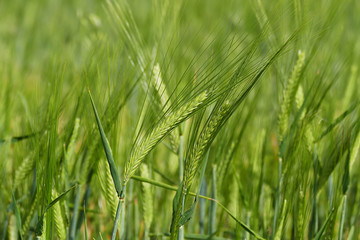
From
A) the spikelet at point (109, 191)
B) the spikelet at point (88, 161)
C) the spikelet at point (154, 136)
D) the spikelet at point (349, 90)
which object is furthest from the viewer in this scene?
the spikelet at point (349, 90)

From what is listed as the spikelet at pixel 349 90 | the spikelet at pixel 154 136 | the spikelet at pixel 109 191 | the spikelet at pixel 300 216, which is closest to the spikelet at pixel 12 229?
the spikelet at pixel 109 191

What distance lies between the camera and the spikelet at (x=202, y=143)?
705mm

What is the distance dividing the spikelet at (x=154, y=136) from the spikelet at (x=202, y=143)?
0.11 feet

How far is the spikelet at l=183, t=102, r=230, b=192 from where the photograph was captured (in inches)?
27.7

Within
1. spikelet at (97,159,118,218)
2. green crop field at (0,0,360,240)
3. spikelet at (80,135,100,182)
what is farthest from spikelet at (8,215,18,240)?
spikelet at (97,159,118,218)

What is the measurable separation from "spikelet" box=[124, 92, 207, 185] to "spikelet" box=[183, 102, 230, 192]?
0.03 m

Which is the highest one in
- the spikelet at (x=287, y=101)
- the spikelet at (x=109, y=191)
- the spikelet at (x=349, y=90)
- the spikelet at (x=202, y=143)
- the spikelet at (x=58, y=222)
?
the spikelet at (x=349, y=90)

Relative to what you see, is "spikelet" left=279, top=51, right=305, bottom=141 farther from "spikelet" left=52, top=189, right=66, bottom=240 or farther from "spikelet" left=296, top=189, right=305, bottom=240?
"spikelet" left=52, top=189, right=66, bottom=240

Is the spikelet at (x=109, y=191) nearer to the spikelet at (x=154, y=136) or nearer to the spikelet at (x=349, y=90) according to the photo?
the spikelet at (x=154, y=136)

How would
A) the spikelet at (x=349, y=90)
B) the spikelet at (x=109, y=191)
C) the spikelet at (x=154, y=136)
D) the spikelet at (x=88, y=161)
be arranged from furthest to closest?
the spikelet at (x=349, y=90)
the spikelet at (x=88, y=161)
the spikelet at (x=109, y=191)
the spikelet at (x=154, y=136)

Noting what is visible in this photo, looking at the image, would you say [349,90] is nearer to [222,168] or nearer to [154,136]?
[222,168]

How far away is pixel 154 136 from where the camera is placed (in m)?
0.69

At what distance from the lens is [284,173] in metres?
0.90

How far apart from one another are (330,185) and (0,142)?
701mm
